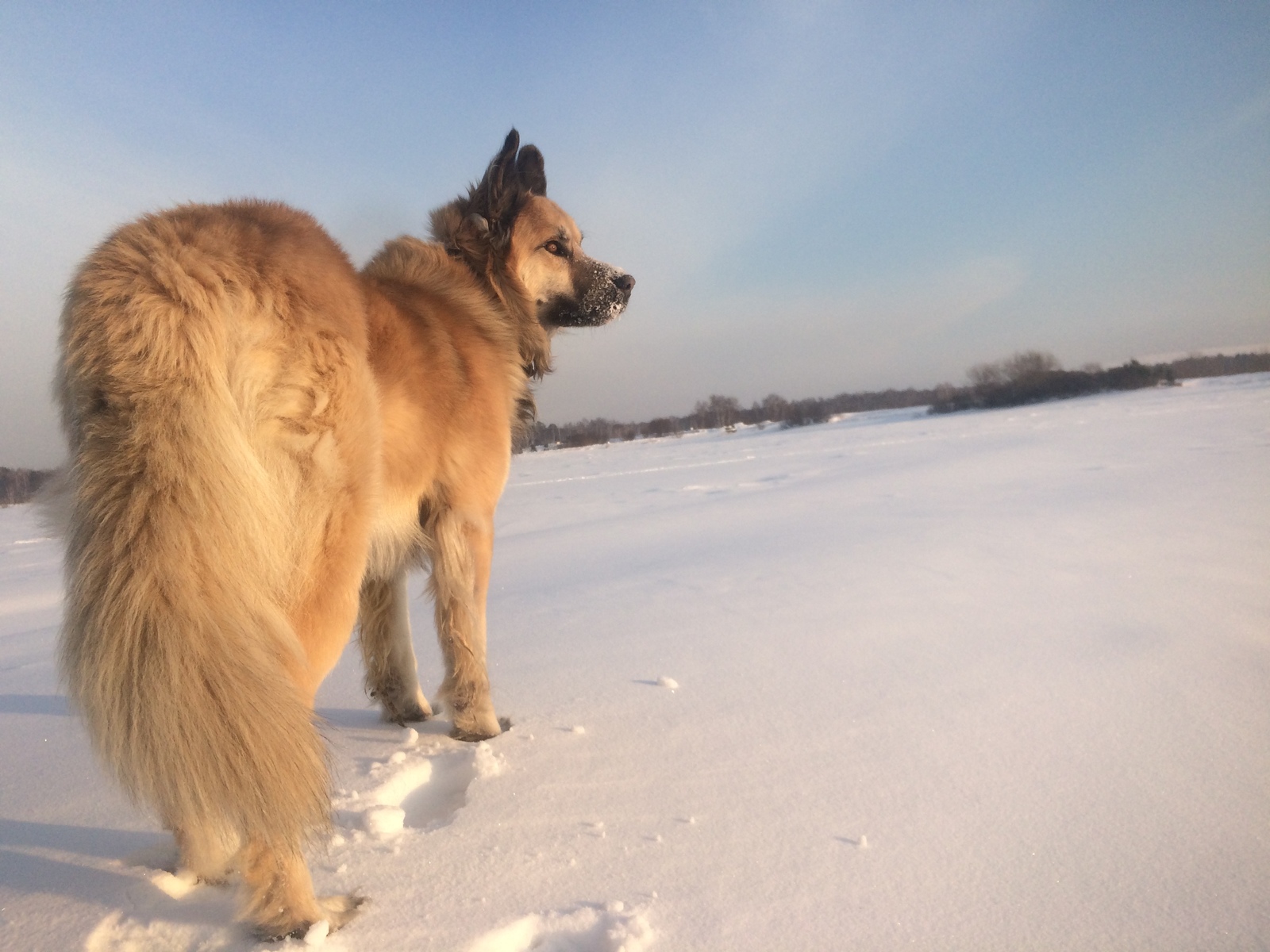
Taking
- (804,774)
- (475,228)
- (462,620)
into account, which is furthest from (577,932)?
(475,228)

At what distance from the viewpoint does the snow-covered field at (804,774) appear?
1210 mm

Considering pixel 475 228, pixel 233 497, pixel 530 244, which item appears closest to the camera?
pixel 233 497

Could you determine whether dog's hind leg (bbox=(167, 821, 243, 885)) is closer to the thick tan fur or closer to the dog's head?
the thick tan fur

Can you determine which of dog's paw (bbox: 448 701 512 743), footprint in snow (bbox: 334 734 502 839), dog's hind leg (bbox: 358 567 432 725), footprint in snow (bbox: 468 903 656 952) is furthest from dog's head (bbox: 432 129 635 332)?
footprint in snow (bbox: 468 903 656 952)

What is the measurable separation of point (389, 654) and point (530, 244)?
1.93 metres

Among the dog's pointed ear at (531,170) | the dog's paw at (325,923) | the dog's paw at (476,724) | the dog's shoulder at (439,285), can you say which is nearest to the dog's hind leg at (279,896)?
the dog's paw at (325,923)

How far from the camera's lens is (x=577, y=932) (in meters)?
1.20

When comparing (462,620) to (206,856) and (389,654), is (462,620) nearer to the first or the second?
(389,654)

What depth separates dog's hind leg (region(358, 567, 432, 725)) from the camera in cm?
249

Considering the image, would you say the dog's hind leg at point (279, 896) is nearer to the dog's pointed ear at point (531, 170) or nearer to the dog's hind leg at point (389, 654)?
the dog's hind leg at point (389, 654)

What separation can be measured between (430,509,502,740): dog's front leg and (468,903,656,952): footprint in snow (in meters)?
1.06

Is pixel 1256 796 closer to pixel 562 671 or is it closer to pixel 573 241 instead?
pixel 562 671

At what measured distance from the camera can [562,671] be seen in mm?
2678

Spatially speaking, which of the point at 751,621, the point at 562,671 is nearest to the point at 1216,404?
the point at 751,621
